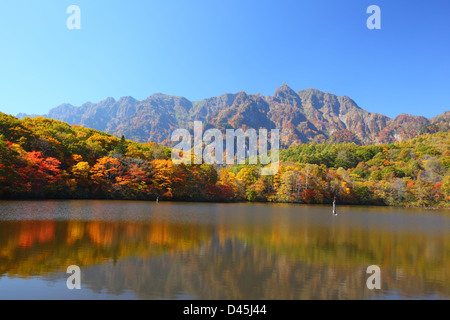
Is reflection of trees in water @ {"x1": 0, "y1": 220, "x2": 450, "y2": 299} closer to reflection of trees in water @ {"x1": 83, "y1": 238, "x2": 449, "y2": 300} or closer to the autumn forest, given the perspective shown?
reflection of trees in water @ {"x1": 83, "y1": 238, "x2": 449, "y2": 300}

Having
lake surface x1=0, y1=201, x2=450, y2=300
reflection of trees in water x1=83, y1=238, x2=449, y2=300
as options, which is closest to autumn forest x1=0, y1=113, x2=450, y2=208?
lake surface x1=0, y1=201, x2=450, y2=300

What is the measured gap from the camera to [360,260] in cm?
1327

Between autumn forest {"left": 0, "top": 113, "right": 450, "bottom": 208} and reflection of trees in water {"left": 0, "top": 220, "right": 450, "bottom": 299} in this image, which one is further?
autumn forest {"left": 0, "top": 113, "right": 450, "bottom": 208}

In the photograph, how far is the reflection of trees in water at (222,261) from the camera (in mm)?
9055

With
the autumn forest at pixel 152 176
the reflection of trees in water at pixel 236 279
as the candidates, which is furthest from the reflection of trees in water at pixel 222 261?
the autumn forest at pixel 152 176

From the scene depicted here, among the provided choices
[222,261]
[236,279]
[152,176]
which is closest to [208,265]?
[222,261]

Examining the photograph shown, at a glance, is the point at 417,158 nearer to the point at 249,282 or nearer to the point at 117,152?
the point at 117,152

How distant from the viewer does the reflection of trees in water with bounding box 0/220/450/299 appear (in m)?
9.05

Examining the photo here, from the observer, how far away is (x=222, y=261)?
39.8 feet

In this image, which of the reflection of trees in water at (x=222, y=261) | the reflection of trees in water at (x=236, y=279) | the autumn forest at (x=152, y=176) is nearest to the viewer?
the reflection of trees in water at (x=236, y=279)

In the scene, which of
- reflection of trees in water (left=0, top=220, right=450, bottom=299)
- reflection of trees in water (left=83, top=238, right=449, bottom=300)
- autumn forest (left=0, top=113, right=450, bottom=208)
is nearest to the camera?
reflection of trees in water (left=83, top=238, right=449, bottom=300)

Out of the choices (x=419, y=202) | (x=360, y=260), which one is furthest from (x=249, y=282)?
(x=419, y=202)

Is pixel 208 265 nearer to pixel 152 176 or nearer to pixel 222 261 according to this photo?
pixel 222 261

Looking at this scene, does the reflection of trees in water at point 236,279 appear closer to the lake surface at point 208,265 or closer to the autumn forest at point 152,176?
the lake surface at point 208,265
